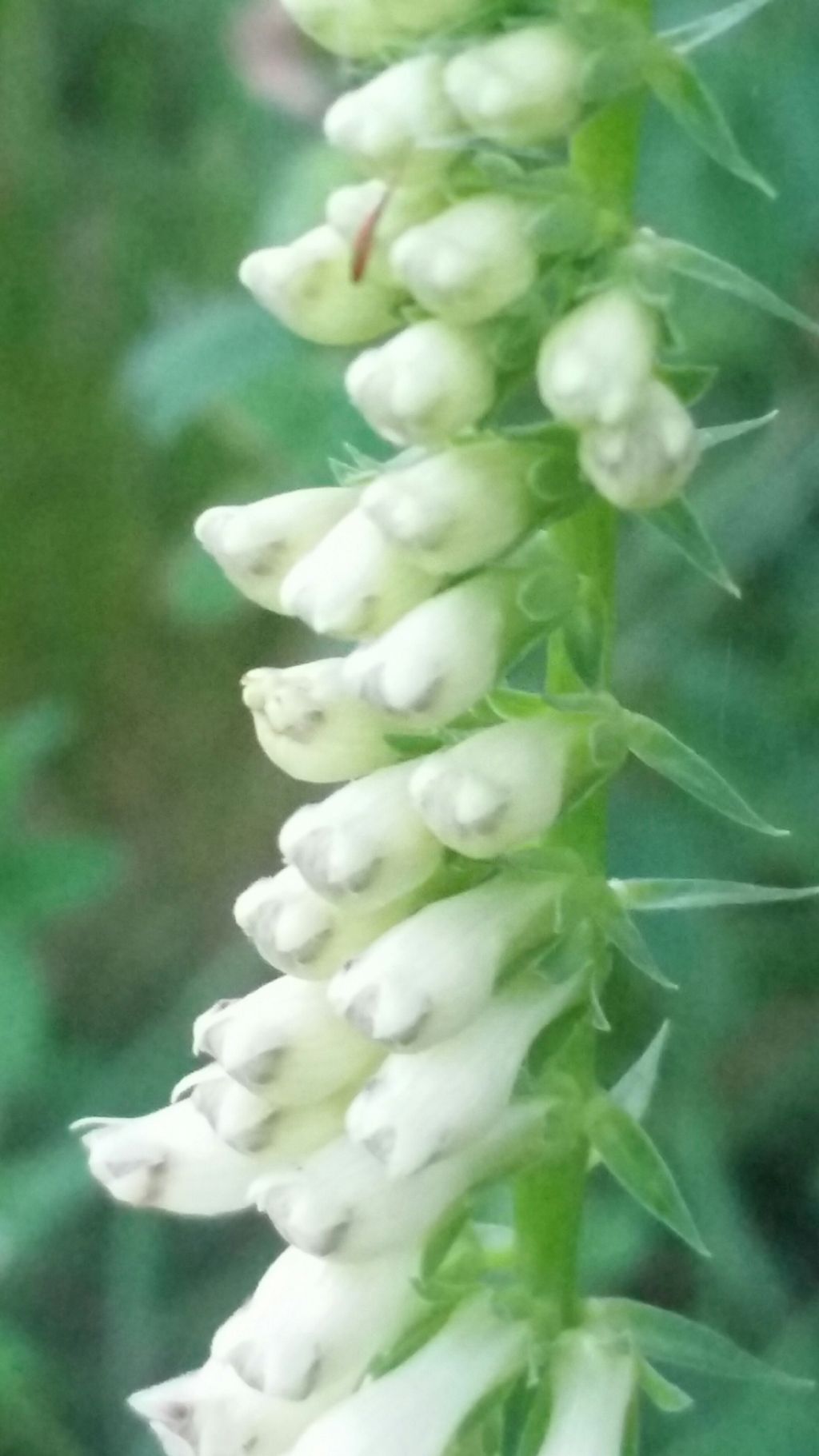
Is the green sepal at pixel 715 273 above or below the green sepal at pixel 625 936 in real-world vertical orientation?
above

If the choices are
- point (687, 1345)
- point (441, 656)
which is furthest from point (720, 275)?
point (687, 1345)

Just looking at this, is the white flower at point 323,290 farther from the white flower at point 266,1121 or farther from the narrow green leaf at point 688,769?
the white flower at point 266,1121

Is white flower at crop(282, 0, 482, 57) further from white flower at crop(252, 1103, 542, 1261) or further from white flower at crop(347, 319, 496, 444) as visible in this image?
white flower at crop(252, 1103, 542, 1261)

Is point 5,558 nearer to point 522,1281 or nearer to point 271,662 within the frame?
point 271,662

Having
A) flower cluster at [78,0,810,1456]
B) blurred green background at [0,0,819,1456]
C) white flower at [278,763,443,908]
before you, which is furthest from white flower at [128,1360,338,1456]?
blurred green background at [0,0,819,1456]

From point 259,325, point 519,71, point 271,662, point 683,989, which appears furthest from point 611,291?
point 271,662

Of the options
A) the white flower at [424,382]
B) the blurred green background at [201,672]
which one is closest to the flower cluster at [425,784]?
the white flower at [424,382]

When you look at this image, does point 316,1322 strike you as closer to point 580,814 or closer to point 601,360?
point 580,814
